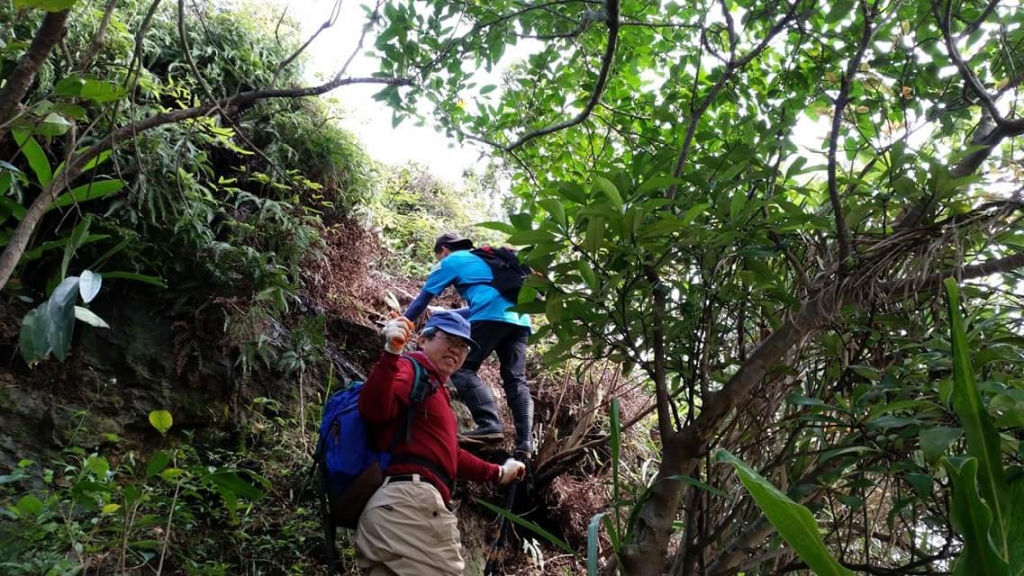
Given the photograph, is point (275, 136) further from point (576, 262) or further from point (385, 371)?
point (576, 262)

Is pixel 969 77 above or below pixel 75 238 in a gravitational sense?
above

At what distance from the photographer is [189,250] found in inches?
177

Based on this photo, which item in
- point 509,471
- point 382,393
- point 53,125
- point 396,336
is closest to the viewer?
point 53,125

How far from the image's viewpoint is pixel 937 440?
1.34 metres

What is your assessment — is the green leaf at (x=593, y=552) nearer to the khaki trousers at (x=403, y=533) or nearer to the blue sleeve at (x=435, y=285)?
the khaki trousers at (x=403, y=533)

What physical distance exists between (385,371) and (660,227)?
165cm

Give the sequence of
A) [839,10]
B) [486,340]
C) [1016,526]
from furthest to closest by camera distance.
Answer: [486,340], [839,10], [1016,526]

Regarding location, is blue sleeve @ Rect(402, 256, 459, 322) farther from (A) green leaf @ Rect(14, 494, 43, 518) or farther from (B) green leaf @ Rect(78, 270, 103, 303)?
(B) green leaf @ Rect(78, 270, 103, 303)

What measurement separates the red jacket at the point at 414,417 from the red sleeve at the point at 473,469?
12 cm

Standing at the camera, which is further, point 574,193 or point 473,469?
point 473,469

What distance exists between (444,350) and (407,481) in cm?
74

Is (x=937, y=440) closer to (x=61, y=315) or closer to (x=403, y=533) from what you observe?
(x=61, y=315)

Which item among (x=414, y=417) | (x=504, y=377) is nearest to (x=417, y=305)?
(x=504, y=377)

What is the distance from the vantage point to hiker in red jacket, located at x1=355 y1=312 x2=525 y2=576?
300 centimetres
